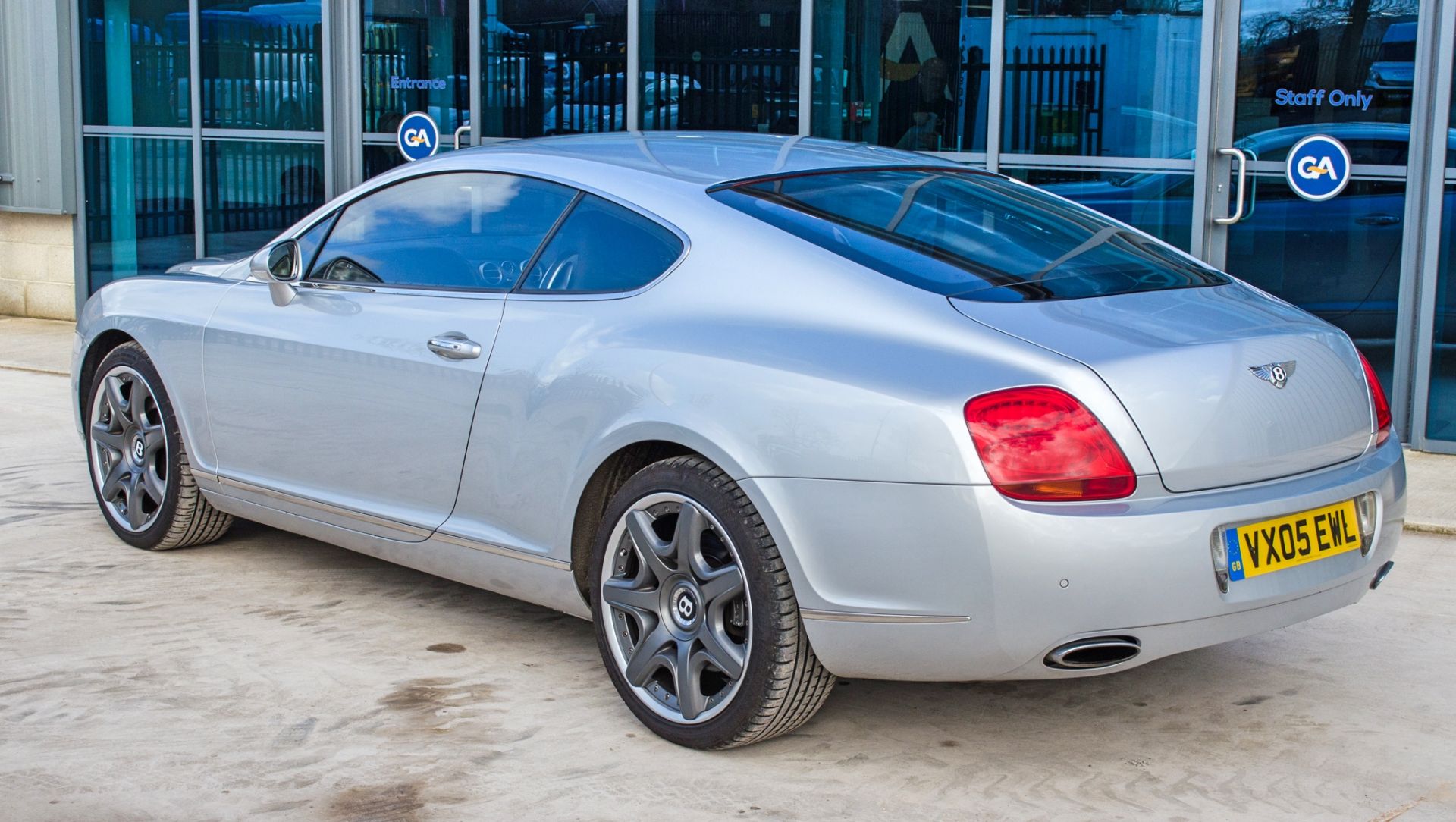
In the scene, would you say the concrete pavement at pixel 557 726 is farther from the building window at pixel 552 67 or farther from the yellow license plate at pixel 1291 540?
the building window at pixel 552 67

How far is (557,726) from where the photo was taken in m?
4.07

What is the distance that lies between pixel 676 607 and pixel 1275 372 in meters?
1.51

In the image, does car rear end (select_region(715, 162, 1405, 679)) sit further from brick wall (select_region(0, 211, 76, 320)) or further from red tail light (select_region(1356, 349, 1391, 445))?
brick wall (select_region(0, 211, 76, 320))

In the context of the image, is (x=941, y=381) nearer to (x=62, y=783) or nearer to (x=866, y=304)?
(x=866, y=304)

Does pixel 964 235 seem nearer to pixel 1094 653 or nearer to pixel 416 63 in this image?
pixel 1094 653

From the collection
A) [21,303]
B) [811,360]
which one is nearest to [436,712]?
[811,360]

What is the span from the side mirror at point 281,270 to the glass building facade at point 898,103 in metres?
3.91

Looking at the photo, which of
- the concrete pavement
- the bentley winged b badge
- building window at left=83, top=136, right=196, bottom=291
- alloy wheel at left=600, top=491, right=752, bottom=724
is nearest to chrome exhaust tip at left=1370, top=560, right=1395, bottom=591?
the concrete pavement

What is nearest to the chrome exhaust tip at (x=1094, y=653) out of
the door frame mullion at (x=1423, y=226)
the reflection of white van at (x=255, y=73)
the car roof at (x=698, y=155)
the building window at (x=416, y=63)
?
the car roof at (x=698, y=155)

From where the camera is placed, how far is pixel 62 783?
144 inches

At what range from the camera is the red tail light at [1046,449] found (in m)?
3.32

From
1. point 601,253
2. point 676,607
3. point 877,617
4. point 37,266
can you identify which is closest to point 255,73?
point 37,266

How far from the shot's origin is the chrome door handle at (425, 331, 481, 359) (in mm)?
4342

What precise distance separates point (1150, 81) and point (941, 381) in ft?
18.1
